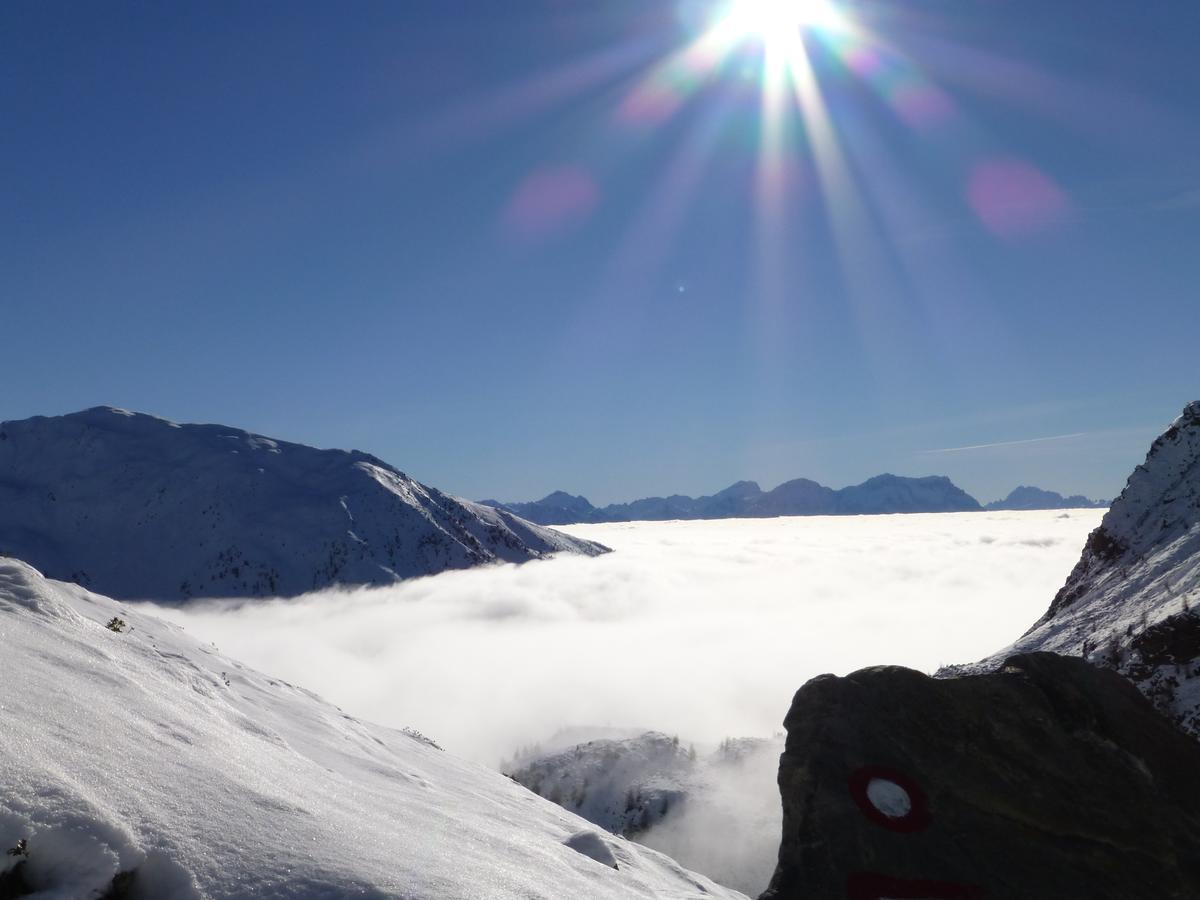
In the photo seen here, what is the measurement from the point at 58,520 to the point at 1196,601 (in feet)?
671

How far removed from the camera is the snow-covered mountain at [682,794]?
7231cm

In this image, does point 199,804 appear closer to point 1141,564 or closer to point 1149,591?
point 1149,591

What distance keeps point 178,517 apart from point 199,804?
633 ft

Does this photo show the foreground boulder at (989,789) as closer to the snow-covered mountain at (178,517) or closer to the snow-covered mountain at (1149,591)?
the snow-covered mountain at (1149,591)

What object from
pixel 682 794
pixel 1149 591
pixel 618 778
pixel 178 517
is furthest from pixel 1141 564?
pixel 178 517

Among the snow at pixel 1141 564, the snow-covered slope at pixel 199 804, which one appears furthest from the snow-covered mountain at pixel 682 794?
the snow-covered slope at pixel 199 804

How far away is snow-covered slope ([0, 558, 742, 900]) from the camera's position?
6461 millimetres

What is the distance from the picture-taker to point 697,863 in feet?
237

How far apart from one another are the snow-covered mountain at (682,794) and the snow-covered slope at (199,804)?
64689 mm

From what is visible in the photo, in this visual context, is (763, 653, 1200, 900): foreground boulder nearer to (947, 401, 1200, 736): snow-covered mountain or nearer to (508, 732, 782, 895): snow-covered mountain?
(947, 401, 1200, 736): snow-covered mountain

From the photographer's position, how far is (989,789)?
14.0 meters

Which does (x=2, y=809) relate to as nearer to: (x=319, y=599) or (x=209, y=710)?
(x=209, y=710)

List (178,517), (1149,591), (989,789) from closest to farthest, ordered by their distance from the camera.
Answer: (989,789)
(1149,591)
(178,517)

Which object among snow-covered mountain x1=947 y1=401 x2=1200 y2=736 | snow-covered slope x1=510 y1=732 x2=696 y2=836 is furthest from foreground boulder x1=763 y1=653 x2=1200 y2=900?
snow-covered slope x1=510 y1=732 x2=696 y2=836
